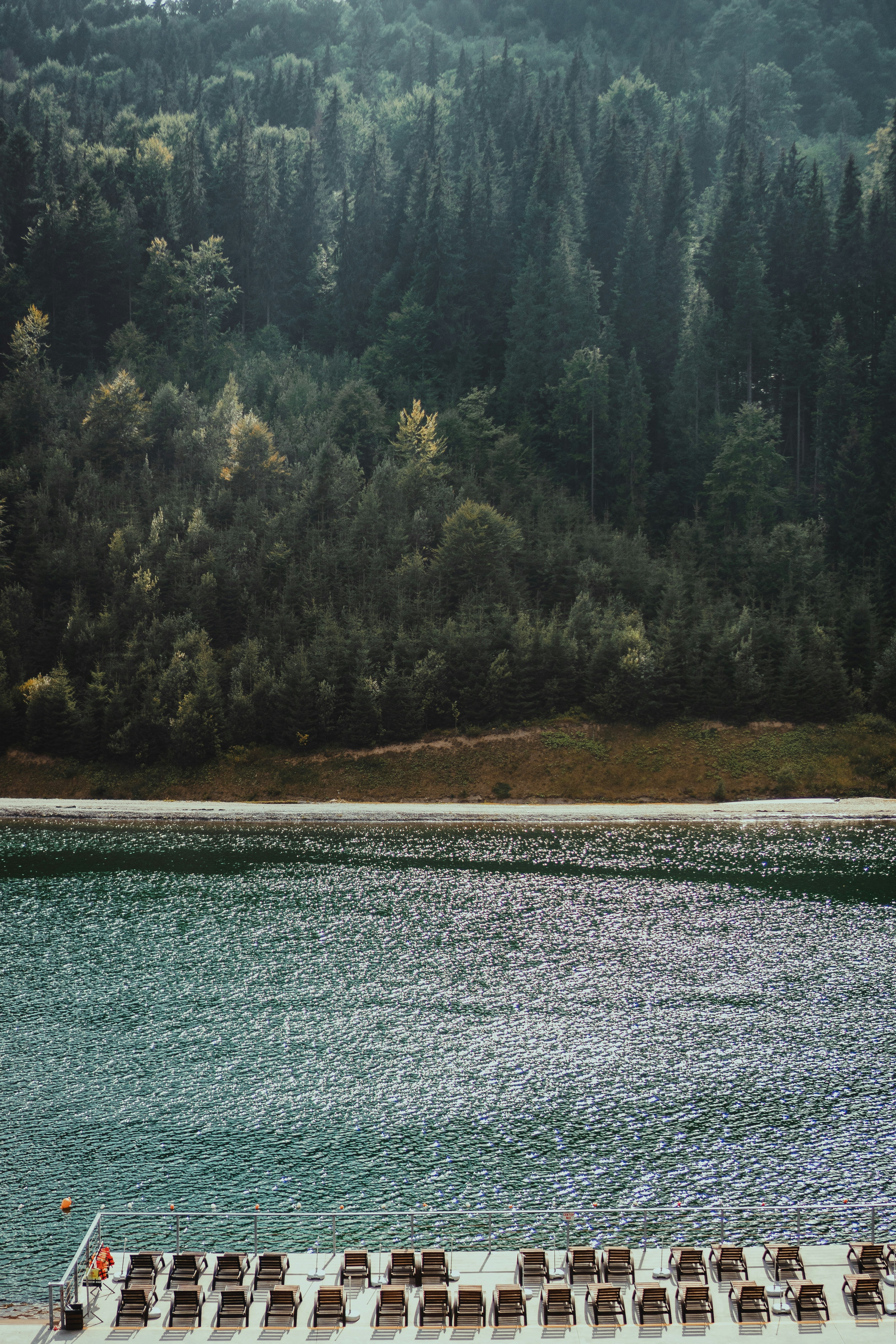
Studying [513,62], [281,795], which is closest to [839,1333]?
[281,795]

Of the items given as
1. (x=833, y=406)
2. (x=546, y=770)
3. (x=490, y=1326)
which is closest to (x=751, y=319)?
(x=833, y=406)

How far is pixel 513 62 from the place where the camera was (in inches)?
7623

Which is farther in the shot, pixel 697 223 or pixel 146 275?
pixel 697 223

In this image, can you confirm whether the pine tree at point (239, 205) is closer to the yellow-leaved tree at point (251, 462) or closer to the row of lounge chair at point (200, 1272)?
the yellow-leaved tree at point (251, 462)

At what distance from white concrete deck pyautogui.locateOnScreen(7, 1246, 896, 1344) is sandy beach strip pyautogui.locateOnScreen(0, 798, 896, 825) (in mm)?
62629

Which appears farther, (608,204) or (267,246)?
(267,246)

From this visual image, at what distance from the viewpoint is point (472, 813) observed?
3593 inches

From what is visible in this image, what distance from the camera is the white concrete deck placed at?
80.7ft

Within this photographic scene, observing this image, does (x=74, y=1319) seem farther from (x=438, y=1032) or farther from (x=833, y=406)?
(x=833, y=406)

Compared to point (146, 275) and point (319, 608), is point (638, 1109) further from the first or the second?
point (146, 275)

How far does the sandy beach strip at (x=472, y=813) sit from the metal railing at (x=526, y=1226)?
57.3 meters

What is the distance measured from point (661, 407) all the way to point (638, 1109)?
10954 cm

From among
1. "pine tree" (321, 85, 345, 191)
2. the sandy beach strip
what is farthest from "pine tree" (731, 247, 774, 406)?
"pine tree" (321, 85, 345, 191)

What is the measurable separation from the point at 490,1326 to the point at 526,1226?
6.05 meters
